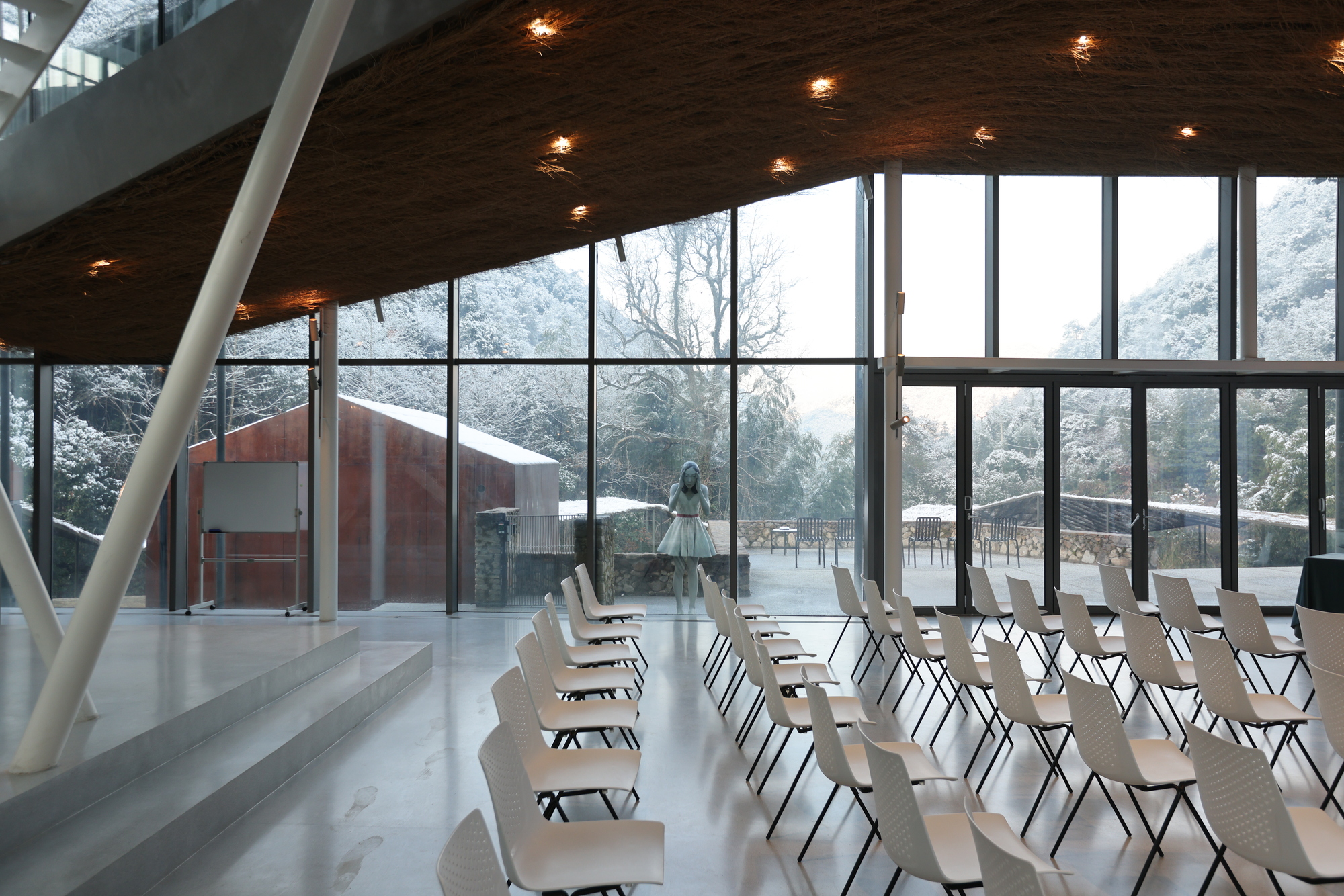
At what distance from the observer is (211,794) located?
152 inches

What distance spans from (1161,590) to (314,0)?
6.55 m

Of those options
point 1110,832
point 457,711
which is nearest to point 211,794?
point 457,711

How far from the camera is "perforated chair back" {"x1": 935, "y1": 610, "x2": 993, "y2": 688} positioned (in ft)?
15.5

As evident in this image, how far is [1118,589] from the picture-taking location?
270 inches

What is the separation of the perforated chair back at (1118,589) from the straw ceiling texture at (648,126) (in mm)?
3697

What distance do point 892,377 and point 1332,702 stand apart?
589cm

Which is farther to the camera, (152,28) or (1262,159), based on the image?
(1262,159)

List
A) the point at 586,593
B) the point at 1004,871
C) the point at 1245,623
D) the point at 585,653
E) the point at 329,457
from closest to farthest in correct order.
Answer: the point at 1004,871, the point at 1245,623, the point at 585,653, the point at 586,593, the point at 329,457

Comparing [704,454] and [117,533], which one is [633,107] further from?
[704,454]

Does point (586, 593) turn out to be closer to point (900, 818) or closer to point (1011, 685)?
point (1011, 685)

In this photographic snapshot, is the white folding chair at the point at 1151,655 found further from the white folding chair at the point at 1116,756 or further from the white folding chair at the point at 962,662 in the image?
the white folding chair at the point at 1116,756

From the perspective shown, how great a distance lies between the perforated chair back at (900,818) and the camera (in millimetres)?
2562

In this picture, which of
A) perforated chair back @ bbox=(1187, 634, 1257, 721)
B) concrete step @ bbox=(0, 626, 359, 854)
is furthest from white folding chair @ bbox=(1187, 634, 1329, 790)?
concrete step @ bbox=(0, 626, 359, 854)

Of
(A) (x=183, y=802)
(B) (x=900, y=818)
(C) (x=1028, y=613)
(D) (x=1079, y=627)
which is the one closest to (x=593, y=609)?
(C) (x=1028, y=613)
